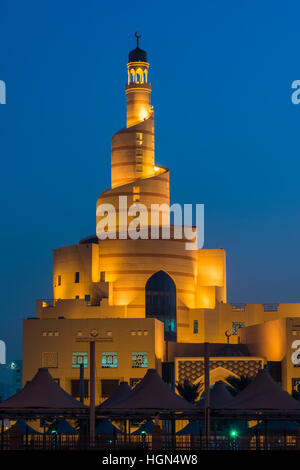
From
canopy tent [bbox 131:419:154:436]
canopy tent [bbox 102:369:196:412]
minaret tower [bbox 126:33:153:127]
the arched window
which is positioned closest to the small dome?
minaret tower [bbox 126:33:153:127]

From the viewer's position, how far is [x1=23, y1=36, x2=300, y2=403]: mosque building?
82500 millimetres

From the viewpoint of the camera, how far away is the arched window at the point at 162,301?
8838cm

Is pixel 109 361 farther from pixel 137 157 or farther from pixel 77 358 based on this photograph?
pixel 137 157

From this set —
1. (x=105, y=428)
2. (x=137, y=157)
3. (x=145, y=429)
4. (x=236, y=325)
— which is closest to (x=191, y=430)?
(x=145, y=429)

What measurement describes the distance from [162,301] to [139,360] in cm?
774

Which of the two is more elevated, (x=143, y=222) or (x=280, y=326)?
(x=143, y=222)

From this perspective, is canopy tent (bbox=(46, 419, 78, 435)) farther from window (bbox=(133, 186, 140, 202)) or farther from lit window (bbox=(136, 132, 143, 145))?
lit window (bbox=(136, 132, 143, 145))

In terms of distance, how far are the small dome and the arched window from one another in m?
19.8

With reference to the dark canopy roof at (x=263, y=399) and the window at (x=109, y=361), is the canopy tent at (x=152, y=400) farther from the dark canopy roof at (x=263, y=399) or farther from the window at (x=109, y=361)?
the window at (x=109, y=361)

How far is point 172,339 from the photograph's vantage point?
88.9 metres

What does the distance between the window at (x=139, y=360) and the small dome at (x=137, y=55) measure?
91.5 feet
